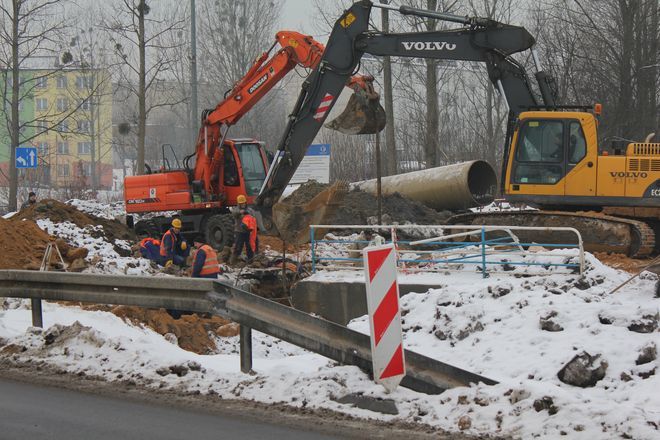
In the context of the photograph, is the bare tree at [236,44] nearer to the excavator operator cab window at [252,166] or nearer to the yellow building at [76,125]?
the yellow building at [76,125]

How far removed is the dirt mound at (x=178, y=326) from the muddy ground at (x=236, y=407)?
13.1ft

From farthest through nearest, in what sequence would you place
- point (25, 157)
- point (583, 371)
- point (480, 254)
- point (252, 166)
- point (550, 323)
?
point (25, 157), point (252, 166), point (480, 254), point (550, 323), point (583, 371)

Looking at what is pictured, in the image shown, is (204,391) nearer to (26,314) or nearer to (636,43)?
(26,314)

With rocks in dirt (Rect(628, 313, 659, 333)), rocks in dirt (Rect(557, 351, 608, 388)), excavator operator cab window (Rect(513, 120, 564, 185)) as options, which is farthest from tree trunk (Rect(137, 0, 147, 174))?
rocks in dirt (Rect(557, 351, 608, 388))

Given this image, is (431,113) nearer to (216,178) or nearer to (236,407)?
(216,178)

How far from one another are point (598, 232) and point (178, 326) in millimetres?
8119

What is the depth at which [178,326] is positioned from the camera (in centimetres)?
1349

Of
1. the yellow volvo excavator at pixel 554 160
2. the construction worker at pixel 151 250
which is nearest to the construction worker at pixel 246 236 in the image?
the construction worker at pixel 151 250

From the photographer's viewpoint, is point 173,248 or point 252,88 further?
point 252,88

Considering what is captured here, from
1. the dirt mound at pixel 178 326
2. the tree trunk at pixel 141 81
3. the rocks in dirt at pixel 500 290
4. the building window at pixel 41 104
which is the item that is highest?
the building window at pixel 41 104

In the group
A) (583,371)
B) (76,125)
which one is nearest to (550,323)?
(583,371)

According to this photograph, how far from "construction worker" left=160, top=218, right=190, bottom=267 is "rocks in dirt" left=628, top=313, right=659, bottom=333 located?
35.4ft

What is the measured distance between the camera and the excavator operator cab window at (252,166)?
919 inches

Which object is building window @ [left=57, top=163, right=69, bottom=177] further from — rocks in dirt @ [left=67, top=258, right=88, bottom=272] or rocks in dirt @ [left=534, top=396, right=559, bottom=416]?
rocks in dirt @ [left=534, top=396, right=559, bottom=416]
